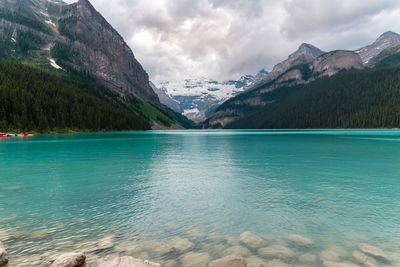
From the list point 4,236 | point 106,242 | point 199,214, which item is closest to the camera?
point 106,242

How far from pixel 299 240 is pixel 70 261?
426 inches

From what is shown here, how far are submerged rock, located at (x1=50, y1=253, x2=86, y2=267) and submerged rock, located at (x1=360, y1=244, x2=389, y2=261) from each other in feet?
41.8

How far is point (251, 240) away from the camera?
12.2 m

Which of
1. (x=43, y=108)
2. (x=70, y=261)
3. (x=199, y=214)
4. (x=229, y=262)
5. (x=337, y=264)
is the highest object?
(x=43, y=108)

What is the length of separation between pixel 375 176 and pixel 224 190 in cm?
1975

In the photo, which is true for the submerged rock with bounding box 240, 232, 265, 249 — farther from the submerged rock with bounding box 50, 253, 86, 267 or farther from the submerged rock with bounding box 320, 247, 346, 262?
the submerged rock with bounding box 50, 253, 86, 267

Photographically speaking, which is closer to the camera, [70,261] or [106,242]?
[70,261]

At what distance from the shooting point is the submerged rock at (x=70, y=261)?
912 centimetres

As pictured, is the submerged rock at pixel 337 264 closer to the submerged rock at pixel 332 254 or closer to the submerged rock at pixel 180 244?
the submerged rock at pixel 332 254

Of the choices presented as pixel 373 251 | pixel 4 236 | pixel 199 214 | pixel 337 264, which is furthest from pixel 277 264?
pixel 4 236

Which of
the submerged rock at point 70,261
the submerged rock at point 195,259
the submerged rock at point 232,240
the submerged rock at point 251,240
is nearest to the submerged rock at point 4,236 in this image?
the submerged rock at point 70,261

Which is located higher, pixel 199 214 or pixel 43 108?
pixel 43 108

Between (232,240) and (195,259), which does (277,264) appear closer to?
(232,240)

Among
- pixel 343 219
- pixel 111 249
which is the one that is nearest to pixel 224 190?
pixel 343 219
